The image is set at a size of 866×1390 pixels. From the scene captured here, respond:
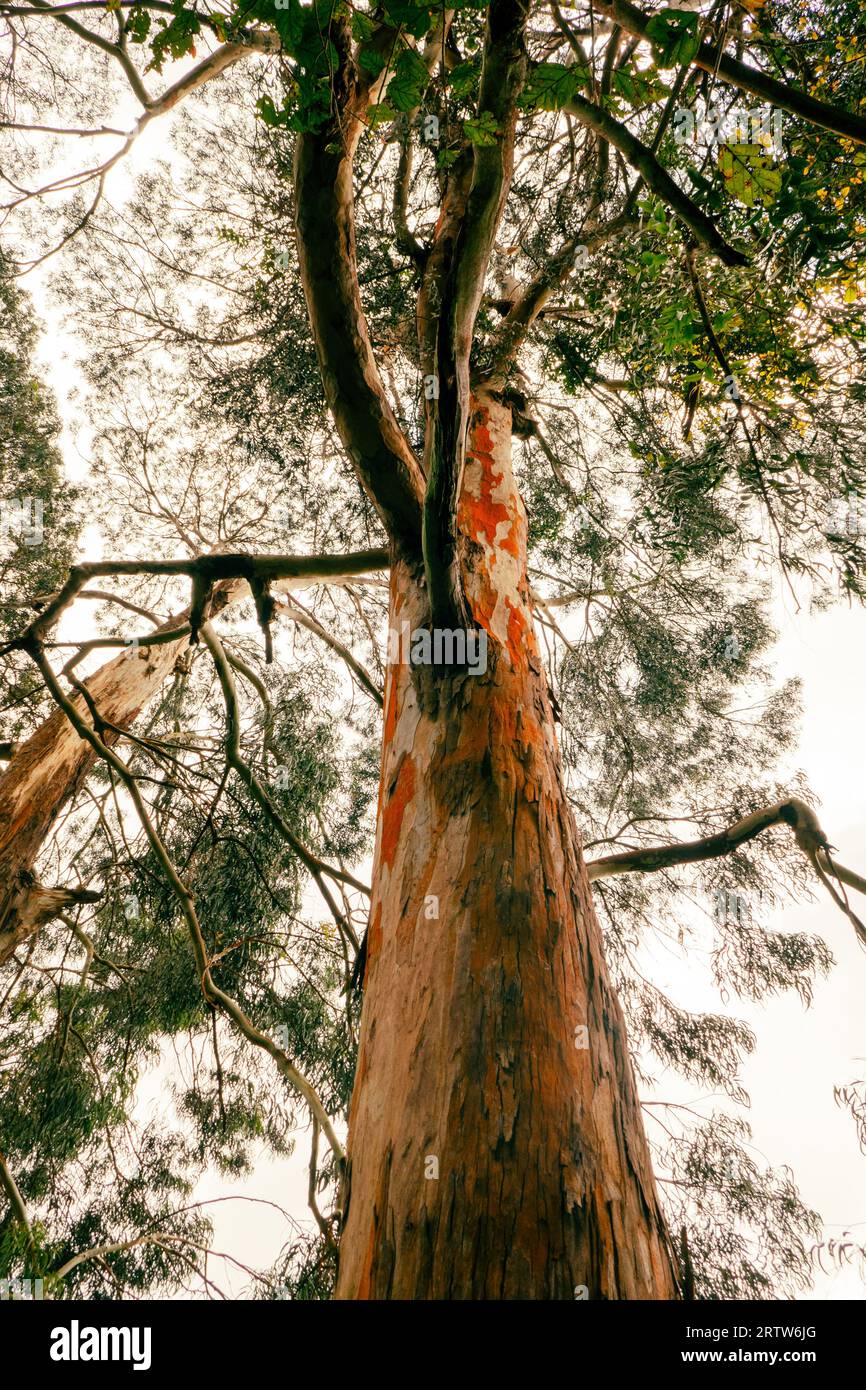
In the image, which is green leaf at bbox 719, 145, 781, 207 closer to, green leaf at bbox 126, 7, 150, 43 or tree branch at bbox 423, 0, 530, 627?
tree branch at bbox 423, 0, 530, 627

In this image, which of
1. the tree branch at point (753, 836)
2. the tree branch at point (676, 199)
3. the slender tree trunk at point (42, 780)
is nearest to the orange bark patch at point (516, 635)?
the tree branch at point (753, 836)

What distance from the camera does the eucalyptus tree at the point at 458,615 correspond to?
99 cm

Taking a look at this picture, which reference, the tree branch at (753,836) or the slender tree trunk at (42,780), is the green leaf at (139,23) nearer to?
the tree branch at (753,836)

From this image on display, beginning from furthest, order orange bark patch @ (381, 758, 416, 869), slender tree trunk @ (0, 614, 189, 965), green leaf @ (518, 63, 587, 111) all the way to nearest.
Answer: slender tree trunk @ (0, 614, 189, 965) < orange bark patch @ (381, 758, 416, 869) < green leaf @ (518, 63, 587, 111)

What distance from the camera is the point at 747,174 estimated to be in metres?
1.63

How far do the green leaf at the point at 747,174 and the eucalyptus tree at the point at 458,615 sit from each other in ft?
0.04

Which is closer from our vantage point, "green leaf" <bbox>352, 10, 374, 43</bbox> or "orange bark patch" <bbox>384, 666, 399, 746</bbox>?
"green leaf" <bbox>352, 10, 374, 43</bbox>

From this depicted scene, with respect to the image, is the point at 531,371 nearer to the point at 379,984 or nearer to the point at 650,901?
the point at 650,901

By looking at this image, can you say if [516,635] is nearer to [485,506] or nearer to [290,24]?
[485,506]

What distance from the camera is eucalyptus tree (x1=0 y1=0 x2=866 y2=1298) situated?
988 millimetres

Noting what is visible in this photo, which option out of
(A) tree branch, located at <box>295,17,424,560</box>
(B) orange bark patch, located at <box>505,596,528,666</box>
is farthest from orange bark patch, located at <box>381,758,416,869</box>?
(A) tree branch, located at <box>295,17,424,560</box>

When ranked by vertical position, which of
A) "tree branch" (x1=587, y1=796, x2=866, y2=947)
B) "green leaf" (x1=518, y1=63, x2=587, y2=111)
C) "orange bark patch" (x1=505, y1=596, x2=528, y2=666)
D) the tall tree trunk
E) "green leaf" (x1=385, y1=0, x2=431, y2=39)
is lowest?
the tall tree trunk

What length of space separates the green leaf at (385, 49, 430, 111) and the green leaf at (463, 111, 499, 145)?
10 cm
